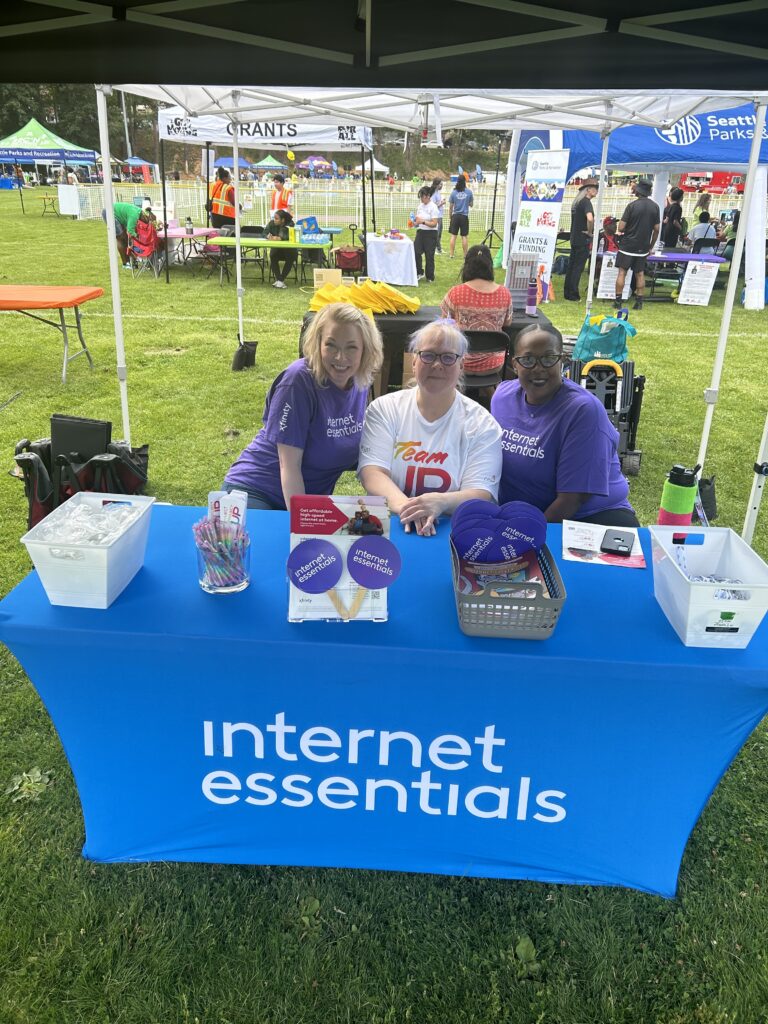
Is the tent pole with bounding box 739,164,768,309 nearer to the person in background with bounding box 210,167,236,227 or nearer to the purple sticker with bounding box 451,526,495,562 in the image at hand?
the person in background with bounding box 210,167,236,227

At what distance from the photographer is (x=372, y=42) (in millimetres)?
2215

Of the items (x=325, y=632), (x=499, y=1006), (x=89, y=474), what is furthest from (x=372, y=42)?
(x=499, y=1006)

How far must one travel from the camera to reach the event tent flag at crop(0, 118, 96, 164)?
2047 centimetres

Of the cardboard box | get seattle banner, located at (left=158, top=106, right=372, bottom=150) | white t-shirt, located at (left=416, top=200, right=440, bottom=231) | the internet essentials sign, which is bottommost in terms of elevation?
the cardboard box

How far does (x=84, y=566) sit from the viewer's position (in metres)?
1.56

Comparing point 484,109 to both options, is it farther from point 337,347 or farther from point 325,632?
point 325,632

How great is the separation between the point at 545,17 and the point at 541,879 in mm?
2336

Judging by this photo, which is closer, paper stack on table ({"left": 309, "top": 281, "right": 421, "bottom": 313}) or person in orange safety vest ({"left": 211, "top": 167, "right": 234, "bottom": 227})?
paper stack on table ({"left": 309, "top": 281, "right": 421, "bottom": 313})

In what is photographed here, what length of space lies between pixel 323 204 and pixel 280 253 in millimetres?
11915

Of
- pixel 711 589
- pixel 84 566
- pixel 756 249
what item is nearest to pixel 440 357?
pixel 711 589

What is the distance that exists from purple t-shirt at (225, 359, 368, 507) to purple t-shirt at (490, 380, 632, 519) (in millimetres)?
556

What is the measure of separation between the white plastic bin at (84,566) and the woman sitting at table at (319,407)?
0.78 meters

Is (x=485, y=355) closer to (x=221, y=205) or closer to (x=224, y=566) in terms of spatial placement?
(x=224, y=566)

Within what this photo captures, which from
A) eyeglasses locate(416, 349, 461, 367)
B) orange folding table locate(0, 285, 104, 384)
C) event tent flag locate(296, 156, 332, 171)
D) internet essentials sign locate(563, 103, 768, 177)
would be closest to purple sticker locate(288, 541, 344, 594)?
eyeglasses locate(416, 349, 461, 367)
